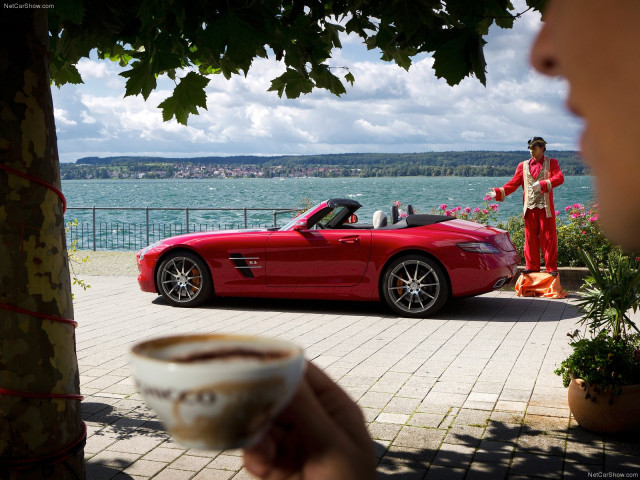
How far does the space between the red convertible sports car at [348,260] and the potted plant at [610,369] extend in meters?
3.80

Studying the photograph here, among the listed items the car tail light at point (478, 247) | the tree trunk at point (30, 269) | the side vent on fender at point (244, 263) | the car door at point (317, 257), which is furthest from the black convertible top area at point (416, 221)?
the tree trunk at point (30, 269)

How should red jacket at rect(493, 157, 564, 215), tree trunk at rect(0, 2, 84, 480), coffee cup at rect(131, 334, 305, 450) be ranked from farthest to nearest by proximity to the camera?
red jacket at rect(493, 157, 564, 215), tree trunk at rect(0, 2, 84, 480), coffee cup at rect(131, 334, 305, 450)

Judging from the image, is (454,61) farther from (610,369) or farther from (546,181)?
(546,181)

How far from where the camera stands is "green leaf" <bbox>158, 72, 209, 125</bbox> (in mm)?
3664

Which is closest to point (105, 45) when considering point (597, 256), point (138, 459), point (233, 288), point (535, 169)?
point (138, 459)

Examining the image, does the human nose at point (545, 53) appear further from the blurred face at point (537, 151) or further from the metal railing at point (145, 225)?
the blurred face at point (537, 151)

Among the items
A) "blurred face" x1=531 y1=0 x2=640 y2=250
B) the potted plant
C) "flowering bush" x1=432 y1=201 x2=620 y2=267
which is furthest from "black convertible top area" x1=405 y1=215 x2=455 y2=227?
"blurred face" x1=531 y1=0 x2=640 y2=250

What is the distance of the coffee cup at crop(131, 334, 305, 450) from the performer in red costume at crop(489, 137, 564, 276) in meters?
10.9

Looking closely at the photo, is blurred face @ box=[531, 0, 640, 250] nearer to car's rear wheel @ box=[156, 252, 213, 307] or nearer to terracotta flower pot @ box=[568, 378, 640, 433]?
terracotta flower pot @ box=[568, 378, 640, 433]

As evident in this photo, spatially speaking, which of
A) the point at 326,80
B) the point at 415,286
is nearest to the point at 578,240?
→ the point at 415,286

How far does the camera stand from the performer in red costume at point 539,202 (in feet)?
37.2

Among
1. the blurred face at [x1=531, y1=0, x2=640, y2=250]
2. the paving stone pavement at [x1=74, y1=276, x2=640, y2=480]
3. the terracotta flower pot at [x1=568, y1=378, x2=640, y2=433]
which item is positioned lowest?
the paving stone pavement at [x1=74, y1=276, x2=640, y2=480]

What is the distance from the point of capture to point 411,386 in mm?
6242

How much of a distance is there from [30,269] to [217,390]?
2.28m
